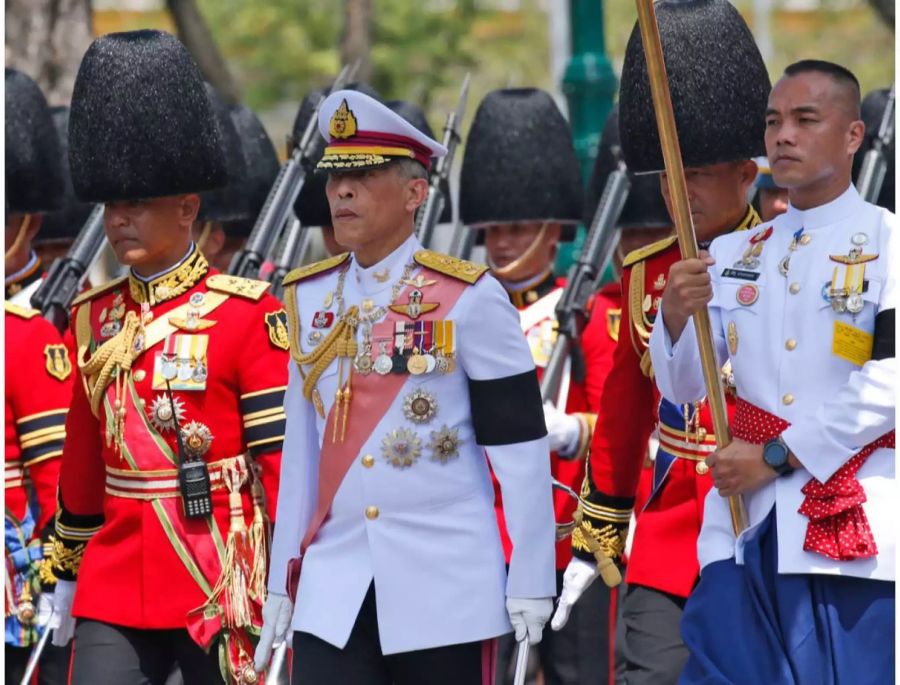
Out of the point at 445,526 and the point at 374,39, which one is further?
the point at 374,39

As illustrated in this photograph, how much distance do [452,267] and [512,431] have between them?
0.47 metres

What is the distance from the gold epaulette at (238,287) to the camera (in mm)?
6492

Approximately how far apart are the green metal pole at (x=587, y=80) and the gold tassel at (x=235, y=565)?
4929 mm

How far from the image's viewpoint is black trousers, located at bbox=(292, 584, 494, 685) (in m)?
5.52

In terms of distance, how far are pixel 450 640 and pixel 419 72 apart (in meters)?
16.5

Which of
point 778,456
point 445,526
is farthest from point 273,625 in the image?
point 778,456

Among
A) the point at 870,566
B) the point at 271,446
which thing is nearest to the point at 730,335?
the point at 870,566

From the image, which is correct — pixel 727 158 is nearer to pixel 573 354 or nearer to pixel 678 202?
pixel 678 202

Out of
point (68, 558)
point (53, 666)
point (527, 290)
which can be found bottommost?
point (53, 666)

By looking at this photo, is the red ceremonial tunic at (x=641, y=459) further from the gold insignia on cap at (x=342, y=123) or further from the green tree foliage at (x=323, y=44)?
the green tree foliage at (x=323, y=44)

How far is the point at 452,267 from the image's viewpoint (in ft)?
18.8

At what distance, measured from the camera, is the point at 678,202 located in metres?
5.41

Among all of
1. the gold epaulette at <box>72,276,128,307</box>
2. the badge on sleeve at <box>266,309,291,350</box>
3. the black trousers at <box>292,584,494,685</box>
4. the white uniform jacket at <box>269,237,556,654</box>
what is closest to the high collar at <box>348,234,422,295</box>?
the white uniform jacket at <box>269,237,556,654</box>

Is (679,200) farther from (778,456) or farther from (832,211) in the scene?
(778,456)
